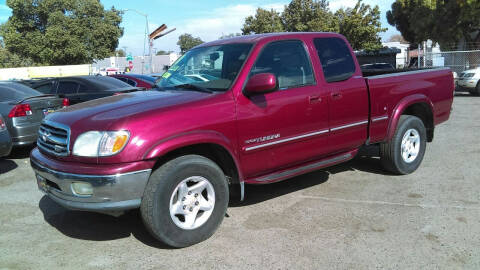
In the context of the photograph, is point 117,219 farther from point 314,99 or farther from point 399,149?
point 399,149

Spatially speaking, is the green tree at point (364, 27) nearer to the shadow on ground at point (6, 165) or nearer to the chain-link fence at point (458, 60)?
the chain-link fence at point (458, 60)

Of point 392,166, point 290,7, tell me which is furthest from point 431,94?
point 290,7

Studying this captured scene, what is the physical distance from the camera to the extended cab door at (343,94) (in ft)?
15.5

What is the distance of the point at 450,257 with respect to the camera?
134 inches

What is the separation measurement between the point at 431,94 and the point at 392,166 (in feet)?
4.07

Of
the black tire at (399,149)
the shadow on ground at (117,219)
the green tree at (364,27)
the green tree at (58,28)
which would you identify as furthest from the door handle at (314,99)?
the green tree at (58,28)

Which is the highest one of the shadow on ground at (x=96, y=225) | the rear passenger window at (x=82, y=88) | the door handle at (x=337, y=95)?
the rear passenger window at (x=82, y=88)

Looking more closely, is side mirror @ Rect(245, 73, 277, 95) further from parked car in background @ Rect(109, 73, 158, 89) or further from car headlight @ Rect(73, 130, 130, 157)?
parked car in background @ Rect(109, 73, 158, 89)

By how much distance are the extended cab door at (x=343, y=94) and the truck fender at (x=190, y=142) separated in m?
1.44

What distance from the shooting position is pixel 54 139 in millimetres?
3732

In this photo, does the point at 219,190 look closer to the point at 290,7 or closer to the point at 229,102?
the point at 229,102

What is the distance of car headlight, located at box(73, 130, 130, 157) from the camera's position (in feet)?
10.8

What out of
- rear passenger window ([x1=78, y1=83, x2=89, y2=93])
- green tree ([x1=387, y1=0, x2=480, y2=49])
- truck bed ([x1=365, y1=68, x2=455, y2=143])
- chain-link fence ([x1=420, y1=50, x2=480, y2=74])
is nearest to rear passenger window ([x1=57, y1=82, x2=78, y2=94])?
rear passenger window ([x1=78, y1=83, x2=89, y2=93])

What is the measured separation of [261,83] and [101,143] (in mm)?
1533
